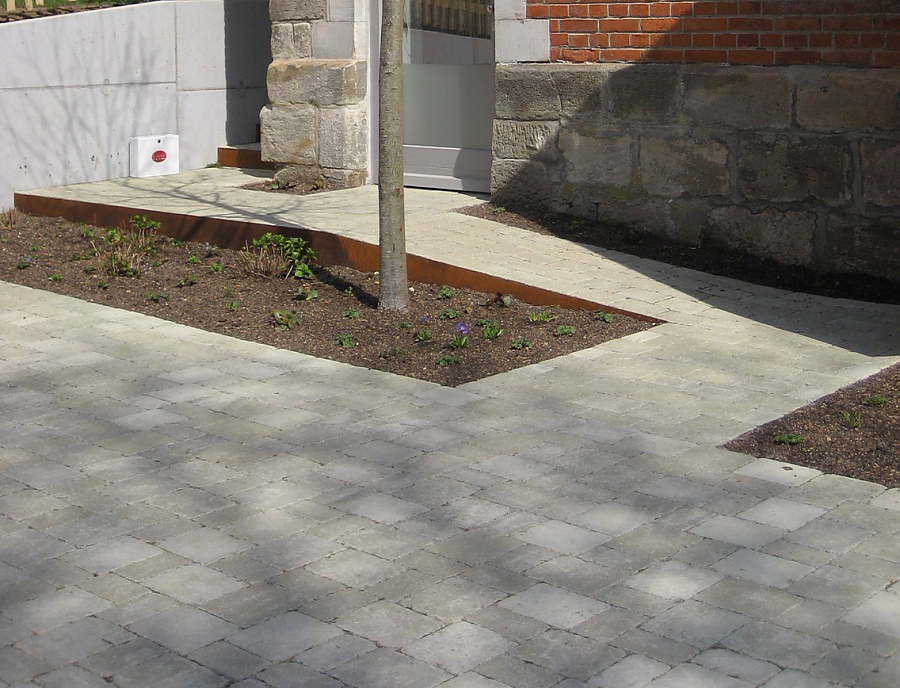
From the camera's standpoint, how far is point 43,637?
3.72 metres

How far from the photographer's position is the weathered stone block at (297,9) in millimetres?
10938

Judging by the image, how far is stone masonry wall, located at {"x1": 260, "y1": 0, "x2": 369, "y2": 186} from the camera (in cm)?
1089

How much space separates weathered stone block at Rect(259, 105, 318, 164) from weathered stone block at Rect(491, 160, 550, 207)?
212cm

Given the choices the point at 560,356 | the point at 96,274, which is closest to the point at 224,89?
the point at 96,274

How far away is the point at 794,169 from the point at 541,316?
240 cm

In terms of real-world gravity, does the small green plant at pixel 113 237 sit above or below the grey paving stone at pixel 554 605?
above

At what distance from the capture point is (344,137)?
10.9 m

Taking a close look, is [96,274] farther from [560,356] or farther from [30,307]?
[560,356]

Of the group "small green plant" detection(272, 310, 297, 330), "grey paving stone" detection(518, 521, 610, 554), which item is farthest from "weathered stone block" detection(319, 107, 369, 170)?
"grey paving stone" detection(518, 521, 610, 554)

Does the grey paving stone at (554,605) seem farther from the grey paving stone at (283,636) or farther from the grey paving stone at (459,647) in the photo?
the grey paving stone at (283,636)

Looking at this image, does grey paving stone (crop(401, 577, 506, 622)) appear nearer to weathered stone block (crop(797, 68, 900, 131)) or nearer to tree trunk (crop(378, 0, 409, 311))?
tree trunk (crop(378, 0, 409, 311))

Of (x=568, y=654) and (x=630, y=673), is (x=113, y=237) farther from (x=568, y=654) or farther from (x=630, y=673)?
(x=630, y=673)

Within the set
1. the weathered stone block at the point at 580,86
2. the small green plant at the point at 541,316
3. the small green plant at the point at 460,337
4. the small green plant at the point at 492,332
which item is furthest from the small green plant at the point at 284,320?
the weathered stone block at the point at 580,86

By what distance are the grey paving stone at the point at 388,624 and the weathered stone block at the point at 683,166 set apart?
5.72 metres
